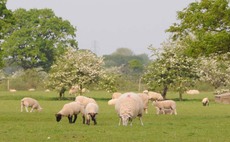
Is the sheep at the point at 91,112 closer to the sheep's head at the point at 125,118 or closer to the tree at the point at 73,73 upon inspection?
the sheep's head at the point at 125,118

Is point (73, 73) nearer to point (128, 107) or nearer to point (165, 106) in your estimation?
point (165, 106)

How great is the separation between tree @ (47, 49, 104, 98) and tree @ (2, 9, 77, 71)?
25.3 meters

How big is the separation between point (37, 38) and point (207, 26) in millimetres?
74848

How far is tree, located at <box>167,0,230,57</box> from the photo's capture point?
3722cm

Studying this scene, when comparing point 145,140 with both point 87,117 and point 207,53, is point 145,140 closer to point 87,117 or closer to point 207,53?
point 87,117

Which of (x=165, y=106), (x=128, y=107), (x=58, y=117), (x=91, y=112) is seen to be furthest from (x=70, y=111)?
(x=165, y=106)

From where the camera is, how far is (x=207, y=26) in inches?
1492

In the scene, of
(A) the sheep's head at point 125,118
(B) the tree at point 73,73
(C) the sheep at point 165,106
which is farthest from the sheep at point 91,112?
(B) the tree at point 73,73

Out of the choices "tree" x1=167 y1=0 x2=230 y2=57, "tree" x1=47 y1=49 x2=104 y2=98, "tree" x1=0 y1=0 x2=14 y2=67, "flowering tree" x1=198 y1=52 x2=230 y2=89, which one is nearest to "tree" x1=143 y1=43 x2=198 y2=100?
"flowering tree" x1=198 y1=52 x2=230 y2=89

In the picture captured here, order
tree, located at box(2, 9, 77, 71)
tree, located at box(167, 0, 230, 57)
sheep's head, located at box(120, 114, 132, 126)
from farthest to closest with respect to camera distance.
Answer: tree, located at box(2, 9, 77, 71) → tree, located at box(167, 0, 230, 57) → sheep's head, located at box(120, 114, 132, 126)

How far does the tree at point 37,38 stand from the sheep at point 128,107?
248 ft

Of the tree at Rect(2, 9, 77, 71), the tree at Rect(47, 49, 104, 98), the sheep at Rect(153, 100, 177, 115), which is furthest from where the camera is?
the tree at Rect(2, 9, 77, 71)

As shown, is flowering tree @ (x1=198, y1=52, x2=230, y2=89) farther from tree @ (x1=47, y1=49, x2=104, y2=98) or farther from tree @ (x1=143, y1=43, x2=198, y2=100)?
tree @ (x1=47, y1=49, x2=104, y2=98)

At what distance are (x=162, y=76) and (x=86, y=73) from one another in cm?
1152
